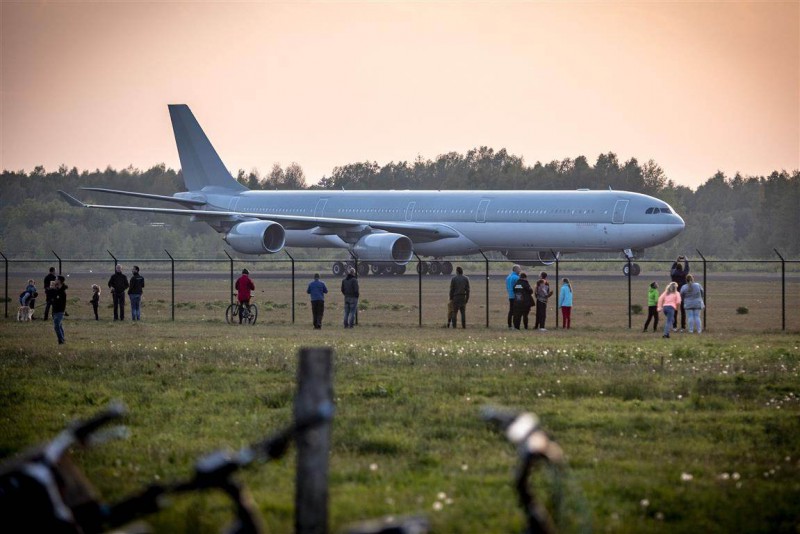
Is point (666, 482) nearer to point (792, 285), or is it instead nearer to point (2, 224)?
point (792, 285)

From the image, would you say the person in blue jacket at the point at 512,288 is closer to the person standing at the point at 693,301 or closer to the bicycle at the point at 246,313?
the person standing at the point at 693,301

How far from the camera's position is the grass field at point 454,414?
10.1 m

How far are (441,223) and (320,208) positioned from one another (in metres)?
7.30

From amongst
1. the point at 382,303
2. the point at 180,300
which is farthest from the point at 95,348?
the point at 180,300

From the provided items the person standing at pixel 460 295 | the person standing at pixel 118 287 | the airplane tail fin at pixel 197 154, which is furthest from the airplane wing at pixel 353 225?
the person standing at pixel 460 295

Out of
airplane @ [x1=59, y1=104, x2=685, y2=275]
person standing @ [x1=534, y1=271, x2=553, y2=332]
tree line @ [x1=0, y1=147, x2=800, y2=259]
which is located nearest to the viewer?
person standing @ [x1=534, y1=271, x2=553, y2=332]

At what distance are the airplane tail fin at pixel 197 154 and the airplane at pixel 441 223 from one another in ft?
8.35

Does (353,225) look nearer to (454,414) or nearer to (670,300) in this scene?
(670,300)

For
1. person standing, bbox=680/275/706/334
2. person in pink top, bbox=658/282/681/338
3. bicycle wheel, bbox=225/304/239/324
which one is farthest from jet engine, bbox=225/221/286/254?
person in pink top, bbox=658/282/681/338

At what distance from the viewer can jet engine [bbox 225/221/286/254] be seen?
53459 millimetres

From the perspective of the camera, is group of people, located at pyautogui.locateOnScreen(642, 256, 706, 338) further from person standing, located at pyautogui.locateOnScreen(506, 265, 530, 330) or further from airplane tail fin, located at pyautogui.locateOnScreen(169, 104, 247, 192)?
airplane tail fin, located at pyautogui.locateOnScreen(169, 104, 247, 192)

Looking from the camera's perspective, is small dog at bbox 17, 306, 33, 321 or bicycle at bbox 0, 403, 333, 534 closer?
bicycle at bbox 0, 403, 333, 534

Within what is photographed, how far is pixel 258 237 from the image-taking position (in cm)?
5331

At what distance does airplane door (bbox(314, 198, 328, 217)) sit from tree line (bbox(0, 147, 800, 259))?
27.0m
